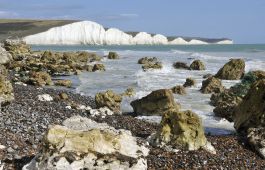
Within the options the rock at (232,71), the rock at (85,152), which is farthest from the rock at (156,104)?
the rock at (232,71)

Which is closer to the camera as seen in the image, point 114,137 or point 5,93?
point 114,137

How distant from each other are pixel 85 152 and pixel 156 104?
358 inches

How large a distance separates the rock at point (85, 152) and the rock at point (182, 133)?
2424 mm

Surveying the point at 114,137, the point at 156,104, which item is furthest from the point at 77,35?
the point at 114,137

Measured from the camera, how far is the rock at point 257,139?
11.6 meters

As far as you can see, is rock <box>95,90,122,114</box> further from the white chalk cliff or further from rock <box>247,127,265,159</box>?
the white chalk cliff

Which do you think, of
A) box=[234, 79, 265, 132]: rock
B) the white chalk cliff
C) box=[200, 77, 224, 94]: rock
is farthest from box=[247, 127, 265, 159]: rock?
the white chalk cliff

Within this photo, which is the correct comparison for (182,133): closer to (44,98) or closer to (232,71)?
(44,98)

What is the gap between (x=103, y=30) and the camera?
156 m

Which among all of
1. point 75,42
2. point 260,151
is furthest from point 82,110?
point 75,42

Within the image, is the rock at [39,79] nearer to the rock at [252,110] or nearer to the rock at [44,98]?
the rock at [44,98]

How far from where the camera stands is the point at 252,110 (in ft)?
42.6

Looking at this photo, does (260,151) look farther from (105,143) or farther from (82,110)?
(82,110)

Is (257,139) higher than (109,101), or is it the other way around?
(257,139)
